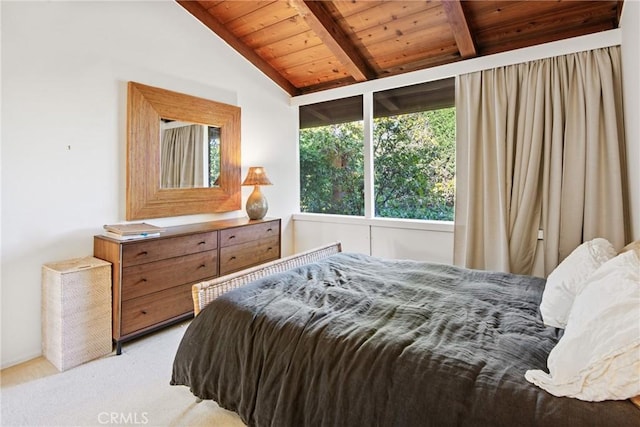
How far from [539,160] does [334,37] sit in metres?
2.12

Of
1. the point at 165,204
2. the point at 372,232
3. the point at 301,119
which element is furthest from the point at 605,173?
the point at 165,204

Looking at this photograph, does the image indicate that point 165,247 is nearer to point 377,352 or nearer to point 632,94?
point 377,352

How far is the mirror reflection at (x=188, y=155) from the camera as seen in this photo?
3.05 meters

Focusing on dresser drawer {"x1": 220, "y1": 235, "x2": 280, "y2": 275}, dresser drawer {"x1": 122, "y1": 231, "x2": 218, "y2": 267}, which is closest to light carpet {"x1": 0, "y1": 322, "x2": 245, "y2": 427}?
dresser drawer {"x1": 122, "y1": 231, "x2": 218, "y2": 267}

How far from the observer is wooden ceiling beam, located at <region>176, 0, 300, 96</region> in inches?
130

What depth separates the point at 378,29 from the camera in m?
3.17

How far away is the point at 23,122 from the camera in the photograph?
2254 millimetres

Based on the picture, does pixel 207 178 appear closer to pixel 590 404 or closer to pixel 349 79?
pixel 349 79

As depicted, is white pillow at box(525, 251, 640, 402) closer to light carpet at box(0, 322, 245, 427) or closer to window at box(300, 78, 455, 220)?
light carpet at box(0, 322, 245, 427)

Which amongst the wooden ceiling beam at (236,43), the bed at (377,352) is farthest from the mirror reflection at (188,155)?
the bed at (377,352)

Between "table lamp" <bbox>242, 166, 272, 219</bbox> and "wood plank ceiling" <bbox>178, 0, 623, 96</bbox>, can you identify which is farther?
"table lamp" <bbox>242, 166, 272, 219</bbox>

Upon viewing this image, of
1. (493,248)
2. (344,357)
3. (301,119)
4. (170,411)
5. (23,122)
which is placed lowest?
(170,411)

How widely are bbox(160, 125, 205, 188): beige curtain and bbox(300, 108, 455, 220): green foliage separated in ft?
5.14

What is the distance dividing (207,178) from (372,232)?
1.90m
